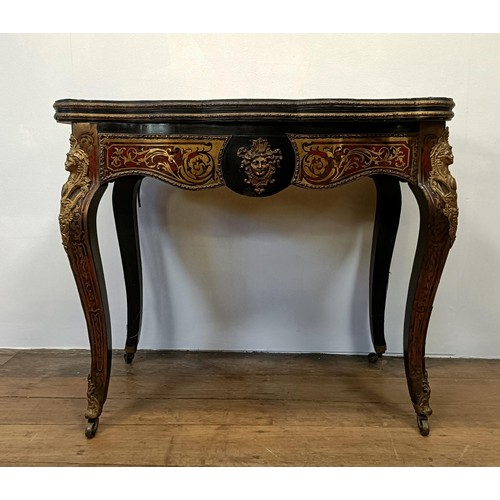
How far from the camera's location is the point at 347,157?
1.28 meters

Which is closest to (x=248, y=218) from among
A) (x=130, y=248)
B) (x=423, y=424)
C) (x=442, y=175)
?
(x=130, y=248)

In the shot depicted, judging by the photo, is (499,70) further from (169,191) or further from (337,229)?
(169,191)

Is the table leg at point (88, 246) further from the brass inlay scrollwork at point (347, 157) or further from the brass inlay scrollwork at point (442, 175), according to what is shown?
the brass inlay scrollwork at point (442, 175)

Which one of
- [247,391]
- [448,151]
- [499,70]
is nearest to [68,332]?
[247,391]

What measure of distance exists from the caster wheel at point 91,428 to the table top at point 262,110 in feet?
2.49

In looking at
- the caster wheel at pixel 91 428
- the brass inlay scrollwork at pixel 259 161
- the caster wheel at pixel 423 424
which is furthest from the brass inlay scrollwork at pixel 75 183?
the caster wheel at pixel 423 424

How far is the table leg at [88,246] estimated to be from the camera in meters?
1.28

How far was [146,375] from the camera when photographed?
176cm

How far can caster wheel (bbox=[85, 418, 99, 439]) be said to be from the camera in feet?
4.50

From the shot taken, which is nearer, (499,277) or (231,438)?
(231,438)

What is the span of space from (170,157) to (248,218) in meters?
0.65

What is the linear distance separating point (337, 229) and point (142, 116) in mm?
873

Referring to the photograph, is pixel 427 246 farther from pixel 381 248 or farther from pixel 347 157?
pixel 381 248

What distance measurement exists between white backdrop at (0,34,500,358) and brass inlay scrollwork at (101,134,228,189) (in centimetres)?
59
